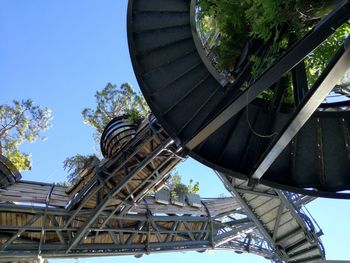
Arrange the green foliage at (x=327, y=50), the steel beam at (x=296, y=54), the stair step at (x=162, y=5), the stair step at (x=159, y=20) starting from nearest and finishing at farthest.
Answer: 1. the steel beam at (x=296, y=54)
2. the green foliage at (x=327, y=50)
3. the stair step at (x=162, y=5)
4. the stair step at (x=159, y=20)

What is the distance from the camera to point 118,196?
12.3m

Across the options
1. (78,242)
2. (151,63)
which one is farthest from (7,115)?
(151,63)

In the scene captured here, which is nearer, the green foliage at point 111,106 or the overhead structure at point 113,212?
the overhead structure at point 113,212

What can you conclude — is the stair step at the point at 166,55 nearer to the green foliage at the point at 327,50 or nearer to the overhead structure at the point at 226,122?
the overhead structure at the point at 226,122

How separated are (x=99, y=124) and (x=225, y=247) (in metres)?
7.63

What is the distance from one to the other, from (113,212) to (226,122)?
6195 millimetres

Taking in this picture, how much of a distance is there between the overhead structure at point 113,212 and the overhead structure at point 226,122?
3.48 metres

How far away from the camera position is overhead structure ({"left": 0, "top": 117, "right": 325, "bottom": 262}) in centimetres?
1164

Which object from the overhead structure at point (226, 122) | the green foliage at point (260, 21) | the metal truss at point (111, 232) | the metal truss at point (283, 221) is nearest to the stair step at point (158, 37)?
the overhead structure at point (226, 122)

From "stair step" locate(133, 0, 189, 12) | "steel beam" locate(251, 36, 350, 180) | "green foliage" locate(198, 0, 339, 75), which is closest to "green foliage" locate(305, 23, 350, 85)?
"green foliage" locate(198, 0, 339, 75)

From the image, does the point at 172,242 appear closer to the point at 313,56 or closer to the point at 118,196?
the point at 118,196

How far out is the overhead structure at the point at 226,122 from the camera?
709 cm

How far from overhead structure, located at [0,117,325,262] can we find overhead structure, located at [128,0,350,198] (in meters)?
3.48

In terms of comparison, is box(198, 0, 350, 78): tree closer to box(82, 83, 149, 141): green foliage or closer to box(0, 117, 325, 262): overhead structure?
box(0, 117, 325, 262): overhead structure
